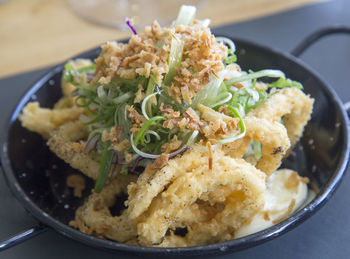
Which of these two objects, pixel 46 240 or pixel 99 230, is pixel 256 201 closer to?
pixel 99 230

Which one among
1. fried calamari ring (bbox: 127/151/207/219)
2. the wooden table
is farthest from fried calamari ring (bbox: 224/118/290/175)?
the wooden table

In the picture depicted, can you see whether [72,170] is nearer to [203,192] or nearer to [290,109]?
[203,192]

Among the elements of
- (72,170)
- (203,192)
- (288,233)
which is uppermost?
(203,192)

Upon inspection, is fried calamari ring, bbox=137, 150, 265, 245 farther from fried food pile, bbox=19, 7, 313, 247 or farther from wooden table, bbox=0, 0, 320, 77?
wooden table, bbox=0, 0, 320, 77

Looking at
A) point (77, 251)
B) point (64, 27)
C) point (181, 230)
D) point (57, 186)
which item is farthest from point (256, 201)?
point (64, 27)

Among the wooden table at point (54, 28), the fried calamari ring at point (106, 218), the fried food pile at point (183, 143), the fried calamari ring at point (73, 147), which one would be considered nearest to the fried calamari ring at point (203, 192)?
the fried food pile at point (183, 143)

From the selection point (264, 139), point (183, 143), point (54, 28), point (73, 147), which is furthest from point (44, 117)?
point (54, 28)
